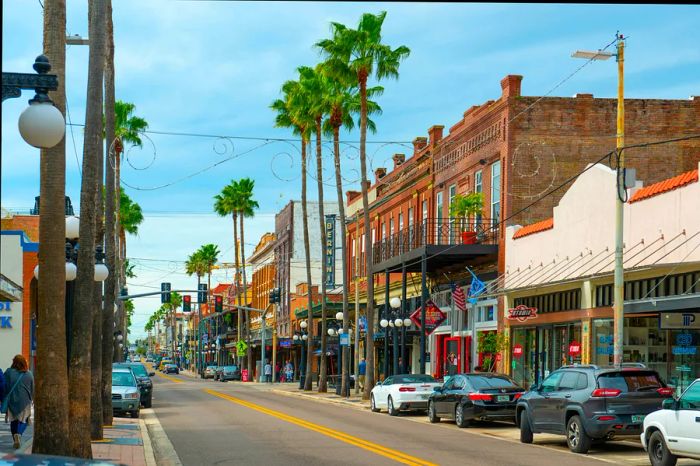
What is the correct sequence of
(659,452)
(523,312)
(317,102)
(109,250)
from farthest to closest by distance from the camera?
(317,102), (523,312), (109,250), (659,452)

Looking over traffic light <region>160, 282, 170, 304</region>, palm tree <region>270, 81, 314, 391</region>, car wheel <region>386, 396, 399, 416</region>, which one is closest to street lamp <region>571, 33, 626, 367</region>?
car wheel <region>386, 396, 399, 416</region>

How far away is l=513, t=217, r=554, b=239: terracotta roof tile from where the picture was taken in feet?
119

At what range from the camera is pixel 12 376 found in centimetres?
1955

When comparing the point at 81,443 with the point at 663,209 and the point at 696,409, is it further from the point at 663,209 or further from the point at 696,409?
the point at 663,209

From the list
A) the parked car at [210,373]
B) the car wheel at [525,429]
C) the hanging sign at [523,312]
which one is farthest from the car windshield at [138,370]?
the parked car at [210,373]

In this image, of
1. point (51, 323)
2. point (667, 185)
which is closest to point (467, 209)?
point (667, 185)

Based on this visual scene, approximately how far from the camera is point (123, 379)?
33875 millimetres

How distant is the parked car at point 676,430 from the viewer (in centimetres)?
1625

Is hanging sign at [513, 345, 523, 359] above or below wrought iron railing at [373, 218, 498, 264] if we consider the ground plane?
below

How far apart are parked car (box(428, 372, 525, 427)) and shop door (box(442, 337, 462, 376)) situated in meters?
15.6

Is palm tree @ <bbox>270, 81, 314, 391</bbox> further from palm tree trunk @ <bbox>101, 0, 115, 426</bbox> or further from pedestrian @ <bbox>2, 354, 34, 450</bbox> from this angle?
pedestrian @ <bbox>2, 354, 34, 450</bbox>

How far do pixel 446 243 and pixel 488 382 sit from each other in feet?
55.9

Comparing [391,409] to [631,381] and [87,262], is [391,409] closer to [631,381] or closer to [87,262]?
[631,381]

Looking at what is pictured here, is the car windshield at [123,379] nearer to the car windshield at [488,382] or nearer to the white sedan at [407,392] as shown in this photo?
the white sedan at [407,392]
